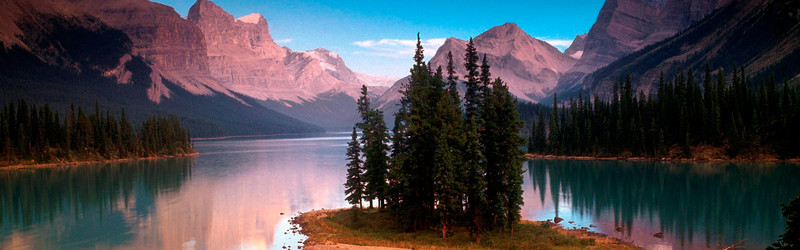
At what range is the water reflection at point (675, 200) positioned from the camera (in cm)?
5228

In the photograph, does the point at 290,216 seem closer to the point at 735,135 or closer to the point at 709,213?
the point at 709,213

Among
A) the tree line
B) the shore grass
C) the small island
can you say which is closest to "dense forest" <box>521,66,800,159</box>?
the shore grass

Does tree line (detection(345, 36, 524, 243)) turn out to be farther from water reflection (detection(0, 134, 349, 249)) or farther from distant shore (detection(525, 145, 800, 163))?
distant shore (detection(525, 145, 800, 163))

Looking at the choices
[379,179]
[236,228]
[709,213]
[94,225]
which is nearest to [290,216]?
[236,228]

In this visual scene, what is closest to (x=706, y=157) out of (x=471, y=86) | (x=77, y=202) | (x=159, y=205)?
(x=471, y=86)

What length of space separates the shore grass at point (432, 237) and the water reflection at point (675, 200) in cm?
686

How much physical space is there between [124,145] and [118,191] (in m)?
87.4

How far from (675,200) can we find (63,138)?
542ft

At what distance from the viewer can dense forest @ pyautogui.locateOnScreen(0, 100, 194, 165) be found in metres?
142

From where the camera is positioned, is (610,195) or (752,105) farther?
(752,105)

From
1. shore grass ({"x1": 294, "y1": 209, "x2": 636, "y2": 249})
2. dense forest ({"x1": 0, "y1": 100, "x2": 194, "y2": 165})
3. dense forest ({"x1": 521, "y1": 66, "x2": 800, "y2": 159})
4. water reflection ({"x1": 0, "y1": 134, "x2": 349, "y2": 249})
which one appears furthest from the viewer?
dense forest ({"x1": 0, "y1": 100, "x2": 194, "y2": 165})

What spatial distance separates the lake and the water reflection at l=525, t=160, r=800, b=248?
163 mm

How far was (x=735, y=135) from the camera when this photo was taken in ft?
414

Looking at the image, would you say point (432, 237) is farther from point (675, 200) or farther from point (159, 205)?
point (159, 205)
